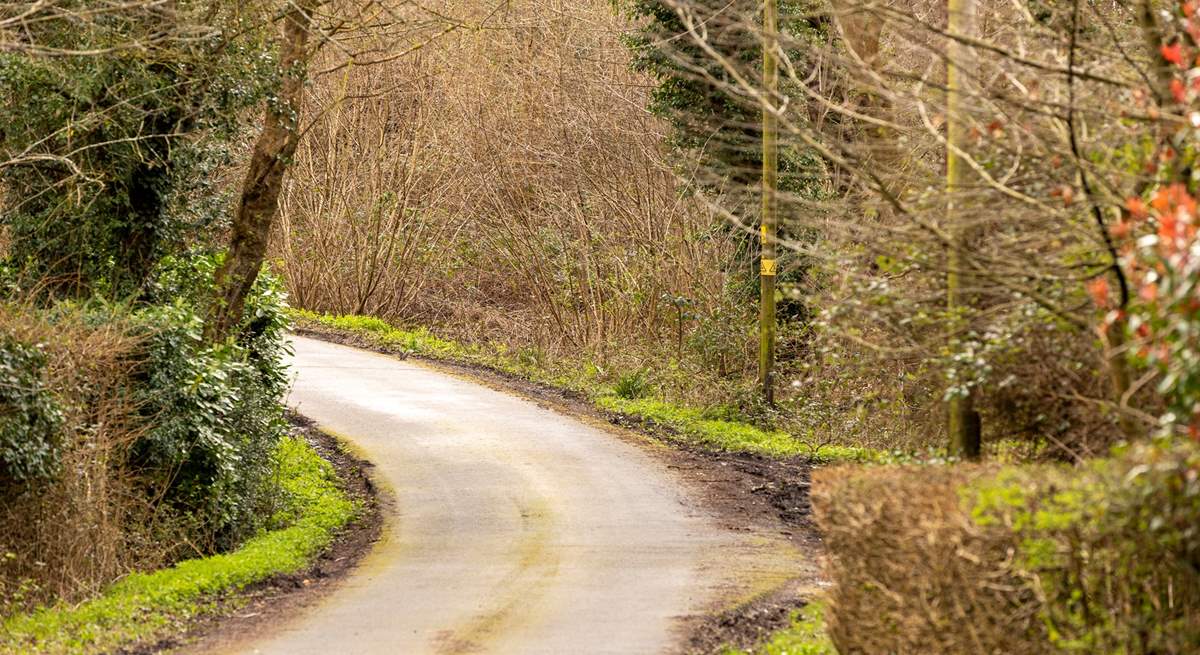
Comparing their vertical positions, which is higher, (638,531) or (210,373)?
(210,373)

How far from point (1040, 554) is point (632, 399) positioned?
57.6 feet

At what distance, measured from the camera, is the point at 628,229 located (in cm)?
2803

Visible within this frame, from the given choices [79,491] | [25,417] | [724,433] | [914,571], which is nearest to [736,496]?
[724,433]

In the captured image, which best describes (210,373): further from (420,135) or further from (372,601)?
(420,135)

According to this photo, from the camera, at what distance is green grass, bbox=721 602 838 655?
10.9 m

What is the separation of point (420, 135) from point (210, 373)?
1830cm

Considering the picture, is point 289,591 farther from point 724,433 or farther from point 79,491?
point 724,433

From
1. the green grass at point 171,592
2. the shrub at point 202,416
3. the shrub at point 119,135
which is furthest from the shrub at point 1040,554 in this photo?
the shrub at point 119,135

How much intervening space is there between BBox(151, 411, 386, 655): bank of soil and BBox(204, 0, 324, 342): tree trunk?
8.85 feet

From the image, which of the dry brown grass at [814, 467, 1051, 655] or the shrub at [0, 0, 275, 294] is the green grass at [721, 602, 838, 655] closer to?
the dry brown grass at [814, 467, 1051, 655]

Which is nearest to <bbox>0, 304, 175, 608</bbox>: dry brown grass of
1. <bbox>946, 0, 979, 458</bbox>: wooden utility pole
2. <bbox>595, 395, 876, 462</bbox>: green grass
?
<bbox>946, 0, 979, 458</bbox>: wooden utility pole

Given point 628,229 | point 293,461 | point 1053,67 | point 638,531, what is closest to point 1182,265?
point 1053,67

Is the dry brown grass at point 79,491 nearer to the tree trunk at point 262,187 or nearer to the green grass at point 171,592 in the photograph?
the green grass at point 171,592

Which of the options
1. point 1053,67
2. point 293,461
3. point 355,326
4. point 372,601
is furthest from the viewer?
point 355,326
